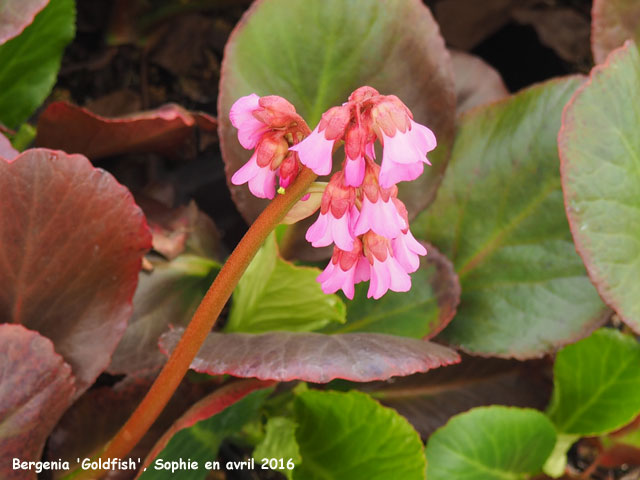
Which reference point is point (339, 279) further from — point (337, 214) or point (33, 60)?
point (33, 60)

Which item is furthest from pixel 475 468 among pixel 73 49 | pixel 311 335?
pixel 73 49

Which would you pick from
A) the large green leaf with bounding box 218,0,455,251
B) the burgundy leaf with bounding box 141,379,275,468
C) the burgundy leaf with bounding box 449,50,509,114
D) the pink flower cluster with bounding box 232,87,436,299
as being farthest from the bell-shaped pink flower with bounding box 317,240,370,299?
the burgundy leaf with bounding box 449,50,509,114

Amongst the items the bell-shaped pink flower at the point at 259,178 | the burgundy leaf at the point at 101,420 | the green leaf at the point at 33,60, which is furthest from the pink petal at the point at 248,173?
the green leaf at the point at 33,60

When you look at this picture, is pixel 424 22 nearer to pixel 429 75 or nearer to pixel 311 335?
pixel 429 75

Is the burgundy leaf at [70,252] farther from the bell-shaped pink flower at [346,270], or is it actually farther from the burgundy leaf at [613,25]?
the burgundy leaf at [613,25]

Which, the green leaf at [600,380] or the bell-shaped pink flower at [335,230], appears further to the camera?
the green leaf at [600,380]
